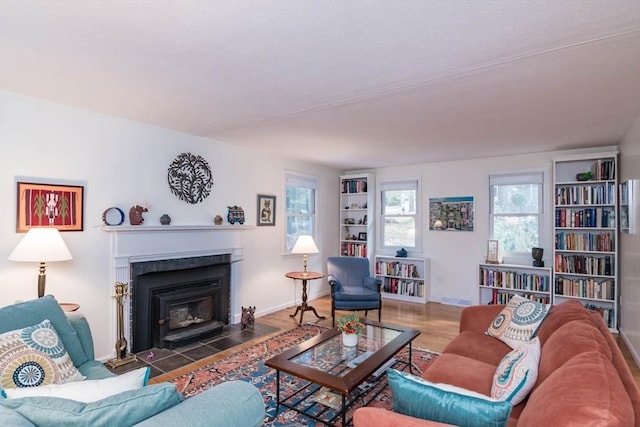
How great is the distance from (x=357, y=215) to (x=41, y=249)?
4861mm

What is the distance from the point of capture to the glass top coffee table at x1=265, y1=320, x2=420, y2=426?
2146 mm

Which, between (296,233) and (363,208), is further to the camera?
(363,208)

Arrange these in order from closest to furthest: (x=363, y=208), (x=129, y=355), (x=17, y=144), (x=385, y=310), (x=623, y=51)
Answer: (x=623, y=51)
(x=17, y=144)
(x=129, y=355)
(x=385, y=310)
(x=363, y=208)

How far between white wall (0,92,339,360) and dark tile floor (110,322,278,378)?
350 mm

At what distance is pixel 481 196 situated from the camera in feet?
17.6

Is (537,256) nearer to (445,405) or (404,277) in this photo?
(404,277)

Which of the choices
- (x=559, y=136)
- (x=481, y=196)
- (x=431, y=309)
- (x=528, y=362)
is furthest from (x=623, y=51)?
(x=431, y=309)

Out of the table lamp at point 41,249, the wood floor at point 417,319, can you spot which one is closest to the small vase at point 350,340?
the wood floor at point 417,319

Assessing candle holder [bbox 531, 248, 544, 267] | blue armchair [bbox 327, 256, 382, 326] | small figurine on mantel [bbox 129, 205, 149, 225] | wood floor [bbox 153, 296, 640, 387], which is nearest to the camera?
small figurine on mantel [bbox 129, 205, 149, 225]

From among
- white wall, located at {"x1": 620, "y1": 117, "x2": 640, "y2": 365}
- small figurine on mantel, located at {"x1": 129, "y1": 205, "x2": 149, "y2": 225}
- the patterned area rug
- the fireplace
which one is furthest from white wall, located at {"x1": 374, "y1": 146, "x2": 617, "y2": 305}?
small figurine on mantel, located at {"x1": 129, "y1": 205, "x2": 149, "y2": 225}

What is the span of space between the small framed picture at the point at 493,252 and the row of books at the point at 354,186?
2.25m

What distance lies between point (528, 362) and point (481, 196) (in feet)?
13.4

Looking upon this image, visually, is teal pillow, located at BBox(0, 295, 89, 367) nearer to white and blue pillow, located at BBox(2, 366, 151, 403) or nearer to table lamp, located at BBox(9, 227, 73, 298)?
table lamp, located at BBox(9, 227, 73, 298)

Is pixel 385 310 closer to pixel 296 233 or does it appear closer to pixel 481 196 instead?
pixel 296 233
